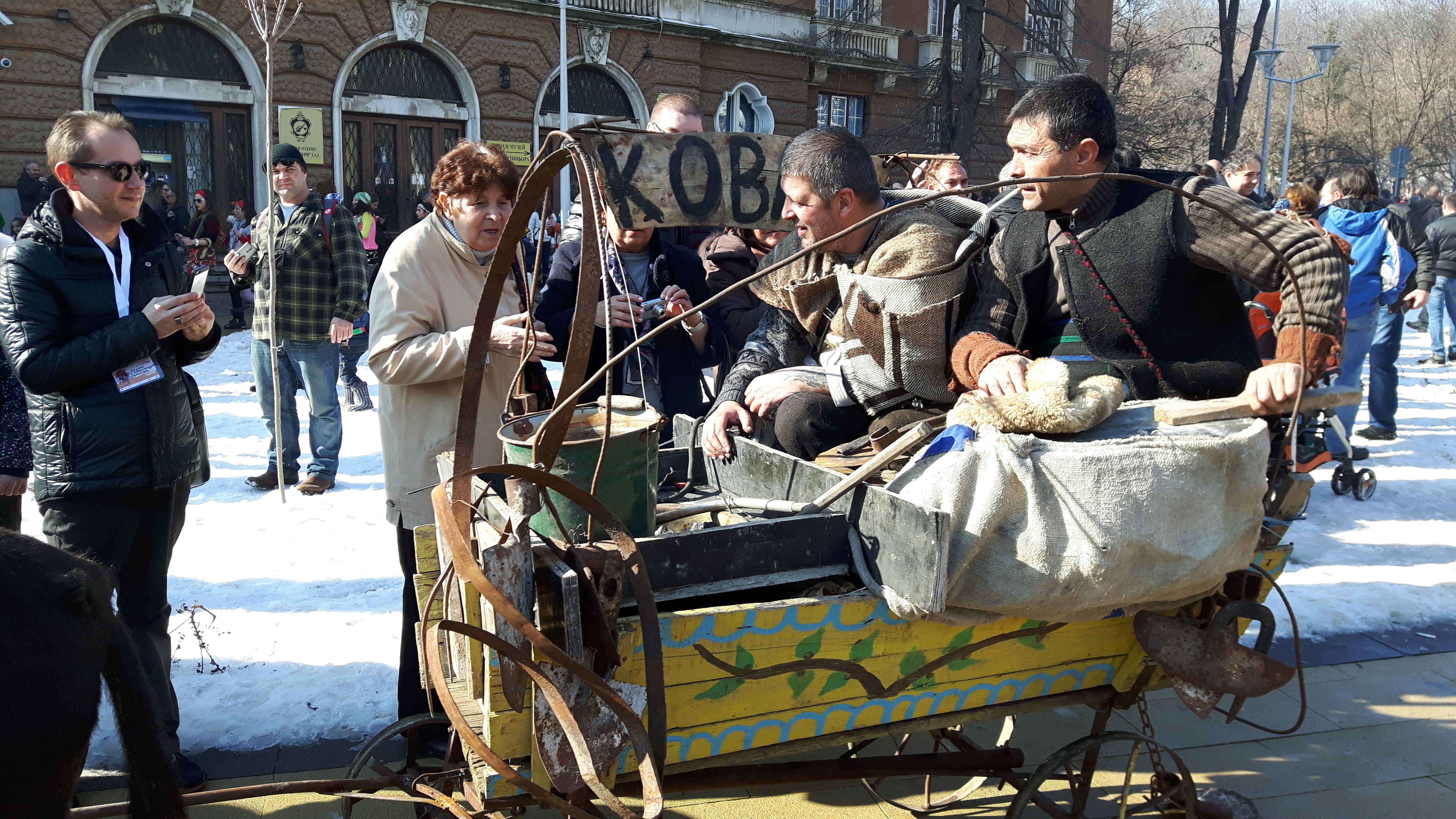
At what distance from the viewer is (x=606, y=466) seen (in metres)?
2.06

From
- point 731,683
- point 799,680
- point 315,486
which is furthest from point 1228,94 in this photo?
point 731,683

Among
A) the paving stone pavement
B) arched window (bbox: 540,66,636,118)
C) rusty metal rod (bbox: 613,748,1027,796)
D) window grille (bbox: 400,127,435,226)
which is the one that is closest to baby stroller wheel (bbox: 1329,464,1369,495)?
the paving stone pavement

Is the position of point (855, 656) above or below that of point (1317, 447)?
above

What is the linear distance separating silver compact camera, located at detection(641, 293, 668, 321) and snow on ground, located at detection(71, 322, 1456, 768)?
1.68 m

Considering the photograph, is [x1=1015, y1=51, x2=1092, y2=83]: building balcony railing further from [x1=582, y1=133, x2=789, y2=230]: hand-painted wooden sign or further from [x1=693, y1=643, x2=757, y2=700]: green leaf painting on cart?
[x1=693, y1=643, x2=757, y2=700]: green leaf painting on cart

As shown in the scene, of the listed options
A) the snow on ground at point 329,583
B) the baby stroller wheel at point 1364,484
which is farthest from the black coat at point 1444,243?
the baby stroller wheel at point 1364,484

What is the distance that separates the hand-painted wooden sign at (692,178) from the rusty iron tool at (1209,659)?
151 centimetres

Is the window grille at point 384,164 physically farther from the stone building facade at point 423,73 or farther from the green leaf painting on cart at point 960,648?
the green leaf painting on cart at point 960,648

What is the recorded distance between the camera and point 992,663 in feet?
7.49

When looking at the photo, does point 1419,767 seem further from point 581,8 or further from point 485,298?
point 581,8

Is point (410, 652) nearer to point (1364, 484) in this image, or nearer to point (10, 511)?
point (10, 511)

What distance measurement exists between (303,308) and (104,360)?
3.43 metres

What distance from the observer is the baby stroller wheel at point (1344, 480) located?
6453mm

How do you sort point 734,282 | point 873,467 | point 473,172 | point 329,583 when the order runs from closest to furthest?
1. point 873,467
2. point 473,172
3. point 734,282
4. point 329,583
